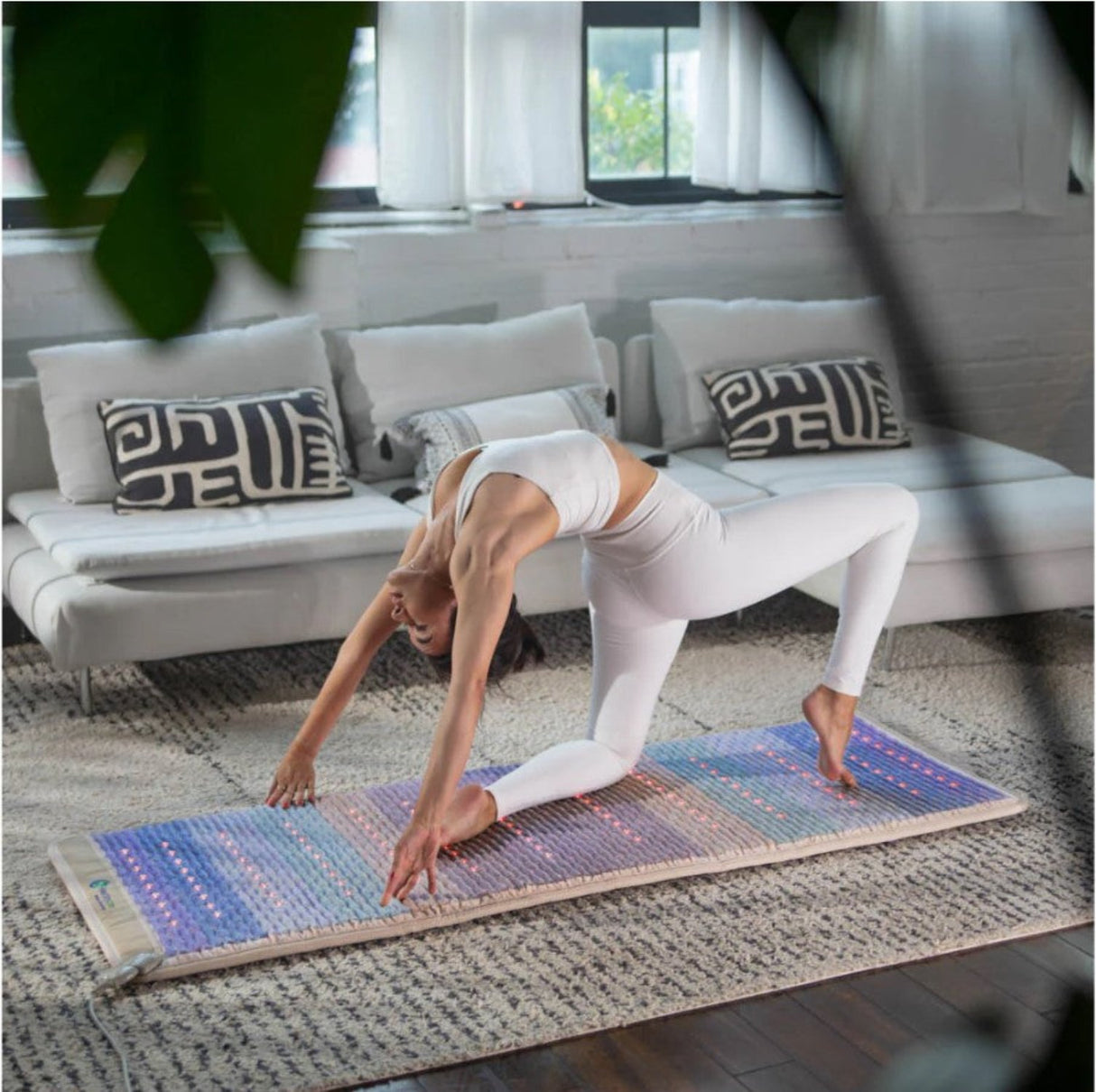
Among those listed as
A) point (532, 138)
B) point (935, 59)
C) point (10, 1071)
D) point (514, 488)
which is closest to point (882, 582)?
point (514, 488)

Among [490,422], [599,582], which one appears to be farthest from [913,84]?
[490,422]

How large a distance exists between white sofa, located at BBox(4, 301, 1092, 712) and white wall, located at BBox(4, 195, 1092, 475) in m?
0.28

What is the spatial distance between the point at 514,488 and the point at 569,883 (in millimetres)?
668

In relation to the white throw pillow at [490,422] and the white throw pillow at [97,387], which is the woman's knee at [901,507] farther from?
the white throw pillow at [97,387]

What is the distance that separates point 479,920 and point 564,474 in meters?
0.75

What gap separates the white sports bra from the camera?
2.87 meters

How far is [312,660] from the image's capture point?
407 centimetres

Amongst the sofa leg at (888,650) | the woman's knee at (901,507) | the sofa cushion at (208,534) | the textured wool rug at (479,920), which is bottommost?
the textured wool rug at (479,920)

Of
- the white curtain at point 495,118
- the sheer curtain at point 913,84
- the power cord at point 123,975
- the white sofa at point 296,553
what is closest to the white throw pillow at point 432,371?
the white sofa at point 296,553

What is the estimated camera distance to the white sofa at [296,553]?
3604 millimetres

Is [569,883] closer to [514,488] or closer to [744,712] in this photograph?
[514,488]

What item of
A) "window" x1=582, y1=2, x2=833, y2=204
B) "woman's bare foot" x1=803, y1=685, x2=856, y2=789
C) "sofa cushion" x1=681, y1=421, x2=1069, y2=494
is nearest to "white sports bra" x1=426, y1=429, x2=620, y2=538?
"woman's bare foot" x1=803, y1=685, x2=856, y2=789

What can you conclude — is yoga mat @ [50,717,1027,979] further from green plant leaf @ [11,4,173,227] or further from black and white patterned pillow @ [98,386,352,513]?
green plant leaf @ [11,4,173,227]

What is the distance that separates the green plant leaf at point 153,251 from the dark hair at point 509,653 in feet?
8.93
